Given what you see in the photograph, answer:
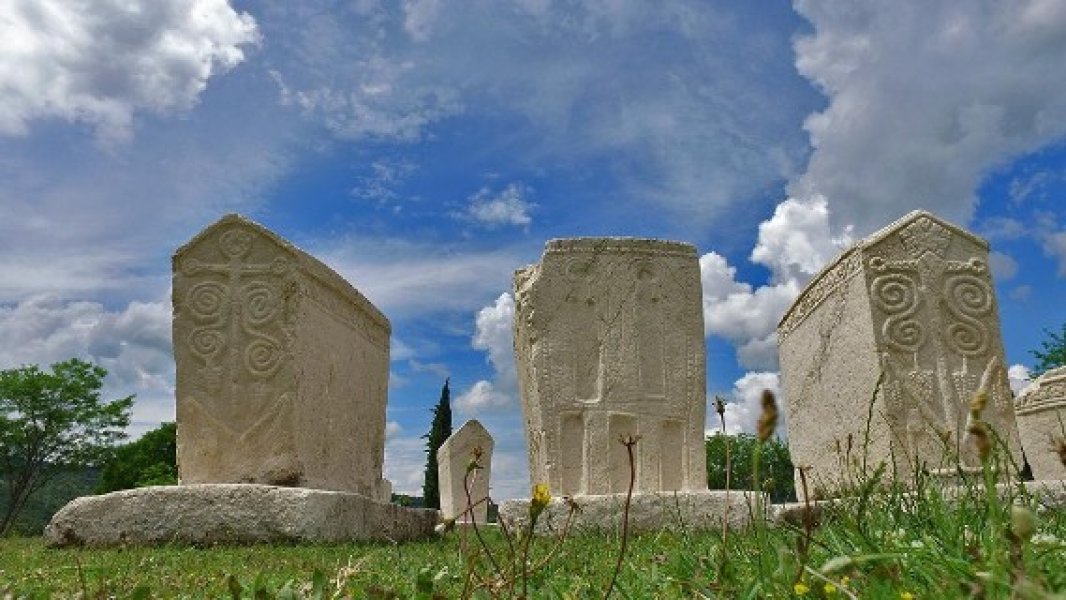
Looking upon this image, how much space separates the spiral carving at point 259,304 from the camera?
8.35 meters

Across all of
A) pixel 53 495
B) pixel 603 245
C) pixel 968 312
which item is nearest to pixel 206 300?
pixel 603 245

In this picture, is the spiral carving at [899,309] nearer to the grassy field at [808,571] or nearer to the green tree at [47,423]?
the grassy field at [808,571]

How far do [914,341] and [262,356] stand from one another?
591cm

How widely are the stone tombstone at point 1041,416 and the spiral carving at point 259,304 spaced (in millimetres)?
10673

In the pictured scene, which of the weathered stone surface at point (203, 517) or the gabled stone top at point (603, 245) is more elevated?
the gabled stone top at point (603, 245)

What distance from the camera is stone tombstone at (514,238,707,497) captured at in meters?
8.07

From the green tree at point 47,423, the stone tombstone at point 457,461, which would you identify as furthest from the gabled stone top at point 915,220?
the green tree at point 47,423

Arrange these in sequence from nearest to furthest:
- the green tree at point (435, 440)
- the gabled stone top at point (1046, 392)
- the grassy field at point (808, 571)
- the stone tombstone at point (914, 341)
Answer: the grassy field at point (808, 571) → the stone tombstone at point (914, 341) → the gabled stone top at point (1046, 392) → the green tree at point (435, 440)

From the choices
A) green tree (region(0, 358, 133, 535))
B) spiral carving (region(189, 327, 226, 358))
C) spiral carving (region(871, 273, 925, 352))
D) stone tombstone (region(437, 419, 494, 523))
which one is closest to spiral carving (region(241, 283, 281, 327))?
spiral carving (region(189, 327, 226, 358))

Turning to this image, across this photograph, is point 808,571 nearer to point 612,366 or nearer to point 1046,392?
point 612,366

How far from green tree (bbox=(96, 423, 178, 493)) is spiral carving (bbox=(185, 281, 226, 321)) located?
22564 mm

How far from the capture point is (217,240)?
8.59 m

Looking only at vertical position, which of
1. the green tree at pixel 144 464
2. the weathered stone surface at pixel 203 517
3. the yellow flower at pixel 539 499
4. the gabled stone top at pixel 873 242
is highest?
the gabled stone top at pixel 873 242

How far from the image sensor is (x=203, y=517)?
23.0 ft
